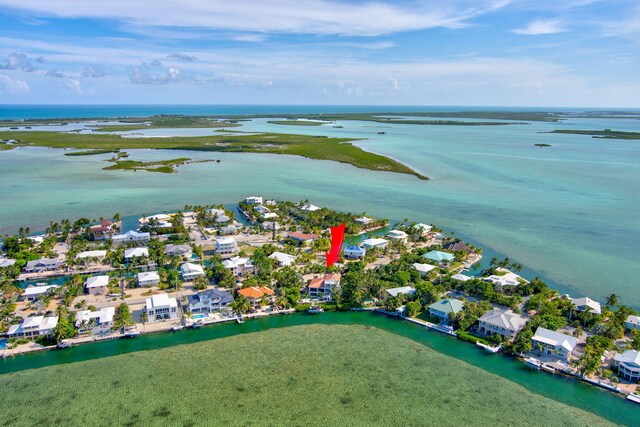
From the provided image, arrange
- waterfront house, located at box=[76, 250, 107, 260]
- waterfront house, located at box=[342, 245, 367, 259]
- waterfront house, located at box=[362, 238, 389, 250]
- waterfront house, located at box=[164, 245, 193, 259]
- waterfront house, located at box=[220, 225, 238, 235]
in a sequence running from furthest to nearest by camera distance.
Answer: waterfront house, located at box=[220, 225, 238, 235], waterfront house, located at box=[362, 238, 389, 250], waterfront house, located at box=[342, 245, 367, 259], waterfront house, located at box=[164, 245, 193, 259], waterfront house, located at box=[76, 250, 107, 260]

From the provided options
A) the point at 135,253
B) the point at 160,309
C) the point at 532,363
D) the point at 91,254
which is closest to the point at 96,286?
the point at 160,309

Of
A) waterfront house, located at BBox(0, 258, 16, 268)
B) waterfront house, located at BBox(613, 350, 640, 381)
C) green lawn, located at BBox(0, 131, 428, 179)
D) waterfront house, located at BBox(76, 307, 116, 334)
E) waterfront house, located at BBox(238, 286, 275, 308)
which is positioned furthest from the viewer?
green lawn, located at BBox(0, 131, 428, 179)

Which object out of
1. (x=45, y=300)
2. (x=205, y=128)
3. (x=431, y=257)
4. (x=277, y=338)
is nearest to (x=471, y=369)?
(x=277, y=338)

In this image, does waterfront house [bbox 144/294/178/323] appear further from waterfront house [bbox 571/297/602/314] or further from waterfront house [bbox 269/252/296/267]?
waterfront house [bbox 571/297/602/314]

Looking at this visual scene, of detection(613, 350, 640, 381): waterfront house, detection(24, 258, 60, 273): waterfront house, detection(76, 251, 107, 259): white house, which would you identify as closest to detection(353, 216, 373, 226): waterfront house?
detection(76, 251, 107, 259): white house

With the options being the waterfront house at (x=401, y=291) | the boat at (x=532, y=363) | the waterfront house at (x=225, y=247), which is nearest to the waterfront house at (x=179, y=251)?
the waterfront house at (x=225, y=247)

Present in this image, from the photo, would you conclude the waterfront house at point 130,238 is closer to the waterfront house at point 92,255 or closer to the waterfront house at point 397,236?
the waterfront house at point 92,255
